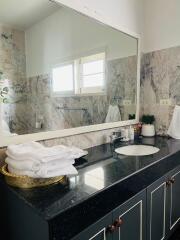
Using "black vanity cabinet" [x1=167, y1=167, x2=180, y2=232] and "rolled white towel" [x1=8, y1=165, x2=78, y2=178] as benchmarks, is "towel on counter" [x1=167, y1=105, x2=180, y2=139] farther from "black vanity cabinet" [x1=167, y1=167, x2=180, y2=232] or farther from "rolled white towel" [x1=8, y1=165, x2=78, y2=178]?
"rolled white towel" [x1=8, y1=165, x2=78, y2=178]

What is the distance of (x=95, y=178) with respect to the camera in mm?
1007

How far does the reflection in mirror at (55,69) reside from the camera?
44.9 inches

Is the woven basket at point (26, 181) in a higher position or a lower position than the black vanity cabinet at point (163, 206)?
higher

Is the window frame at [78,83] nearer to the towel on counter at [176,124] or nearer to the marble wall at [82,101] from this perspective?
the marble wall at [82,101]

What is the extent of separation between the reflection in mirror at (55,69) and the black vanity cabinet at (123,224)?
2.25 ft

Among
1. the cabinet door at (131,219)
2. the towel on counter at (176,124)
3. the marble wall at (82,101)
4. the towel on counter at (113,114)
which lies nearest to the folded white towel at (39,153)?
the marble wall at (82,101)

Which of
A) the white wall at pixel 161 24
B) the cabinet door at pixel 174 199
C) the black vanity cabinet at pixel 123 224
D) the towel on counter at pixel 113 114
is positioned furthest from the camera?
the white wall at pixel 161 24

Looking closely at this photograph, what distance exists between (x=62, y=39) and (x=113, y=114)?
820 millimetres

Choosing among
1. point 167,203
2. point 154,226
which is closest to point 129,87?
point 167,203

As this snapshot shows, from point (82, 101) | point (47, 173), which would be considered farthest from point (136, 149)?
point (47, 173)

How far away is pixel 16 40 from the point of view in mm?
1154

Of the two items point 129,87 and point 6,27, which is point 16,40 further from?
Result: point 129,87

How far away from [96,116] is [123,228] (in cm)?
90

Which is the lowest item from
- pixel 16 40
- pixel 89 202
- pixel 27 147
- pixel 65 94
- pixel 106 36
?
pixel 89 202
